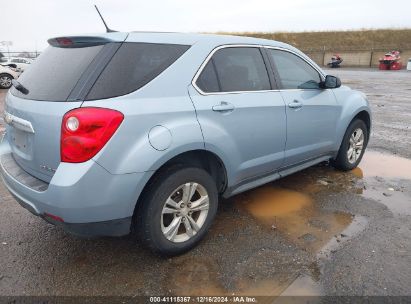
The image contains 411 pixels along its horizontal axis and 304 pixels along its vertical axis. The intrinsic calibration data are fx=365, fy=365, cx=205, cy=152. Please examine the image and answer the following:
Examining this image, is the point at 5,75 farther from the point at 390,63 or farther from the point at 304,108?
the point at 390,63

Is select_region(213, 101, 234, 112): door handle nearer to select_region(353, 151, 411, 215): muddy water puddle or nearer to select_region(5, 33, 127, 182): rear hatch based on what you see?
select_region(5, 33, 127, 182): rear hatch

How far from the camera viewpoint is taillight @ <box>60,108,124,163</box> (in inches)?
94.3

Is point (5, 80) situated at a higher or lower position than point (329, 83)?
lower

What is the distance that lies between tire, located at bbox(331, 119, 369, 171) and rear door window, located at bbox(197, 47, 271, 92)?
1.82 m

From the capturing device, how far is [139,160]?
8.24 ft

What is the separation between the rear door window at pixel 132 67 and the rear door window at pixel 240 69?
35 centimetres

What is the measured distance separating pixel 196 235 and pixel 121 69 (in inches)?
58.5

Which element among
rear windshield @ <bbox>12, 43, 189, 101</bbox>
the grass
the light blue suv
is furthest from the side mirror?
the grass

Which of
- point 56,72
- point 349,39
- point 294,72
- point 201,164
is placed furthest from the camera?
point 349,39

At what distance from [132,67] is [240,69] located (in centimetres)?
114

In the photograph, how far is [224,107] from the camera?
120 inches

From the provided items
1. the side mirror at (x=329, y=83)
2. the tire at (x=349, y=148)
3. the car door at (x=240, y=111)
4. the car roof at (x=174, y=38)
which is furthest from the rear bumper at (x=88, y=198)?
the tire at (x=349, y=148)

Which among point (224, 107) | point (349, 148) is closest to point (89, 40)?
point (224, 107)

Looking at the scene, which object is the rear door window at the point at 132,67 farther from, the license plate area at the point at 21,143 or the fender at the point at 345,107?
the fender at the point at 345,107
